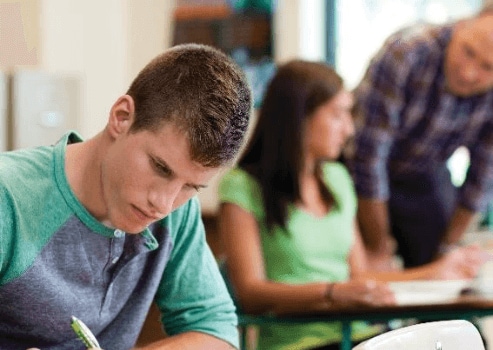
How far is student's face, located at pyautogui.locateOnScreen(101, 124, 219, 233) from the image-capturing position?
1282 millimetres

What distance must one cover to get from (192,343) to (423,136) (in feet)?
6.05

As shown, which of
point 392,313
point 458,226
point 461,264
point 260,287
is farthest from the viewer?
point 458,226

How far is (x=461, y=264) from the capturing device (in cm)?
261

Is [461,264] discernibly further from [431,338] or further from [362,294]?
[431,338]

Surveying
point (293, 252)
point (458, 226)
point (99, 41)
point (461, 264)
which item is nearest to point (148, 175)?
point (293, 252)

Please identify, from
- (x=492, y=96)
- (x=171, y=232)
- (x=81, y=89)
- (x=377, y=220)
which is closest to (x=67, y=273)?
(x=171, y=232)

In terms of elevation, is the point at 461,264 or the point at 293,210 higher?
the point at 293,210

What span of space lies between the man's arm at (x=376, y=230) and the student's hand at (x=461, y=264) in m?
0.51

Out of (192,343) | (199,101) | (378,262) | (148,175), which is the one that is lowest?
(378,262)

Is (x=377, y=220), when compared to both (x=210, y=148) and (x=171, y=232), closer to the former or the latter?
(x=171, y=232)

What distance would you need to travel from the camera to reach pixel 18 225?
4.27ft

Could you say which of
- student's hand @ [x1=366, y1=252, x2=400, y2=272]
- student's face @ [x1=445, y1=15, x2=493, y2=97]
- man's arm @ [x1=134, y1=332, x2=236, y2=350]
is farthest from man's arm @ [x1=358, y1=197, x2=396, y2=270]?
man's arm @ [x1=134, y1=332, x2=236, y2=350]

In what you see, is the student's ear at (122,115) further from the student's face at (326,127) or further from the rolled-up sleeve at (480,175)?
the rolled-up sleeve at (480,175)

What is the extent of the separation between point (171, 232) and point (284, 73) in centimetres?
108
